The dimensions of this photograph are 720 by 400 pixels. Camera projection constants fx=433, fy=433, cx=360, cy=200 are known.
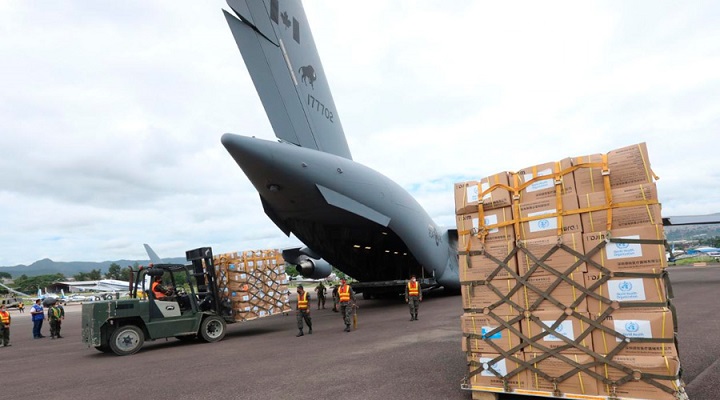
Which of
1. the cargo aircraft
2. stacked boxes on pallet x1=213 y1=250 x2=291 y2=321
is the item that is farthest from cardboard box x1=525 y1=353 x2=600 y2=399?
stacked boxes on pallet x1=213 y1=250 x2=291 y2=321

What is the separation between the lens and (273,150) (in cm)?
1139

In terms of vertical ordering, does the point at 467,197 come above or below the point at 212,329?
above

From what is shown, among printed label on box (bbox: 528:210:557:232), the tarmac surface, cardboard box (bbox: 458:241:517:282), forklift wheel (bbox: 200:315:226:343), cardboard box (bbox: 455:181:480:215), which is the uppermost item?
cardboard box (bbox: 455:181:480:215)

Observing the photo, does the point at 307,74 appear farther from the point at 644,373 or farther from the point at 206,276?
the point at 644,373

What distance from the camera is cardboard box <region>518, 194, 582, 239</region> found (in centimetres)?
471

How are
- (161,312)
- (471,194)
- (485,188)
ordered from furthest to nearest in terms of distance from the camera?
(161,312), (471,194), (485,188)

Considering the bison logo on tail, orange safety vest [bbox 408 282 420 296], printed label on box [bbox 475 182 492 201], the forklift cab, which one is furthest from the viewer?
Answer: the bison logo on tail

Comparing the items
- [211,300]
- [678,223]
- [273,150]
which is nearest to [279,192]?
[273,150]

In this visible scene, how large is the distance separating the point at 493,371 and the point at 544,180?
2.25m

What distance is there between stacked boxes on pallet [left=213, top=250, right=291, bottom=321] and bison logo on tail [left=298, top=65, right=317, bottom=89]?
5.56m

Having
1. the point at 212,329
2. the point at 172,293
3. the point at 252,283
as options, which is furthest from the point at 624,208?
the point at 172,293

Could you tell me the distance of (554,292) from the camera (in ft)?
15.3

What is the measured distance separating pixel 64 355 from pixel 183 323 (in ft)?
10.9

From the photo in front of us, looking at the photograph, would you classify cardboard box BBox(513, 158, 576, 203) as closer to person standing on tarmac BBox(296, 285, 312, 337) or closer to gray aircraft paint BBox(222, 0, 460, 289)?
person standing on tarmac BBox(296, 285, 312, 337)
